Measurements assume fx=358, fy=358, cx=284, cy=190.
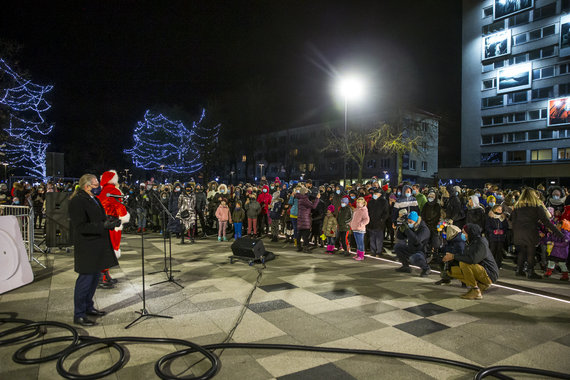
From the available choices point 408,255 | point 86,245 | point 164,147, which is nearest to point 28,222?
point 86,245

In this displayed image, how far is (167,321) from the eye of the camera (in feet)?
17.1

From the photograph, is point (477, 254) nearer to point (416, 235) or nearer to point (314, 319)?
point (416, 235)

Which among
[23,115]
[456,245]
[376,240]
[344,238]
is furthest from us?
[23,115]

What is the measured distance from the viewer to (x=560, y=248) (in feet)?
25.8

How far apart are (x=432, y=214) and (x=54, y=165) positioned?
11355 millimetres

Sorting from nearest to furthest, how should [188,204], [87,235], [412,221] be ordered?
1. [87,235]
2. [412,221]
3. [188,204]

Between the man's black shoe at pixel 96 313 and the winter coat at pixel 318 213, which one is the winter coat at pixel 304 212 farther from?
the man's black shoe at pixel 96 313

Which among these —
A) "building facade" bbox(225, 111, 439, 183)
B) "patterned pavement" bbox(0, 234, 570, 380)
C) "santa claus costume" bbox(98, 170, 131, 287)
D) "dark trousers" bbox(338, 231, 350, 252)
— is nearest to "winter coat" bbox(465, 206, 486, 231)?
"patterned pavement" bbox(0, 234, 570, 380)

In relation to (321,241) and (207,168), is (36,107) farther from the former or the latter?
(207,168)

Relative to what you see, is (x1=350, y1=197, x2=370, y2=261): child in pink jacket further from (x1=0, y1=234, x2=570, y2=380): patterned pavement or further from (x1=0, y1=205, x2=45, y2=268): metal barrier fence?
(x1=0, y1=205, x2=45, y2=268): metal barrier fence

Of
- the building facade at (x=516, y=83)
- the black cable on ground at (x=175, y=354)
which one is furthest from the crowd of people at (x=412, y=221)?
the building facade at (x=516, y=83)

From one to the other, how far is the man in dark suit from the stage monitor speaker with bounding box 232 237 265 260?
4.05m

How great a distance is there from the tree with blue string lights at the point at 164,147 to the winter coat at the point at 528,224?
4505cm

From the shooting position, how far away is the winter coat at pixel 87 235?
5.04 meters
